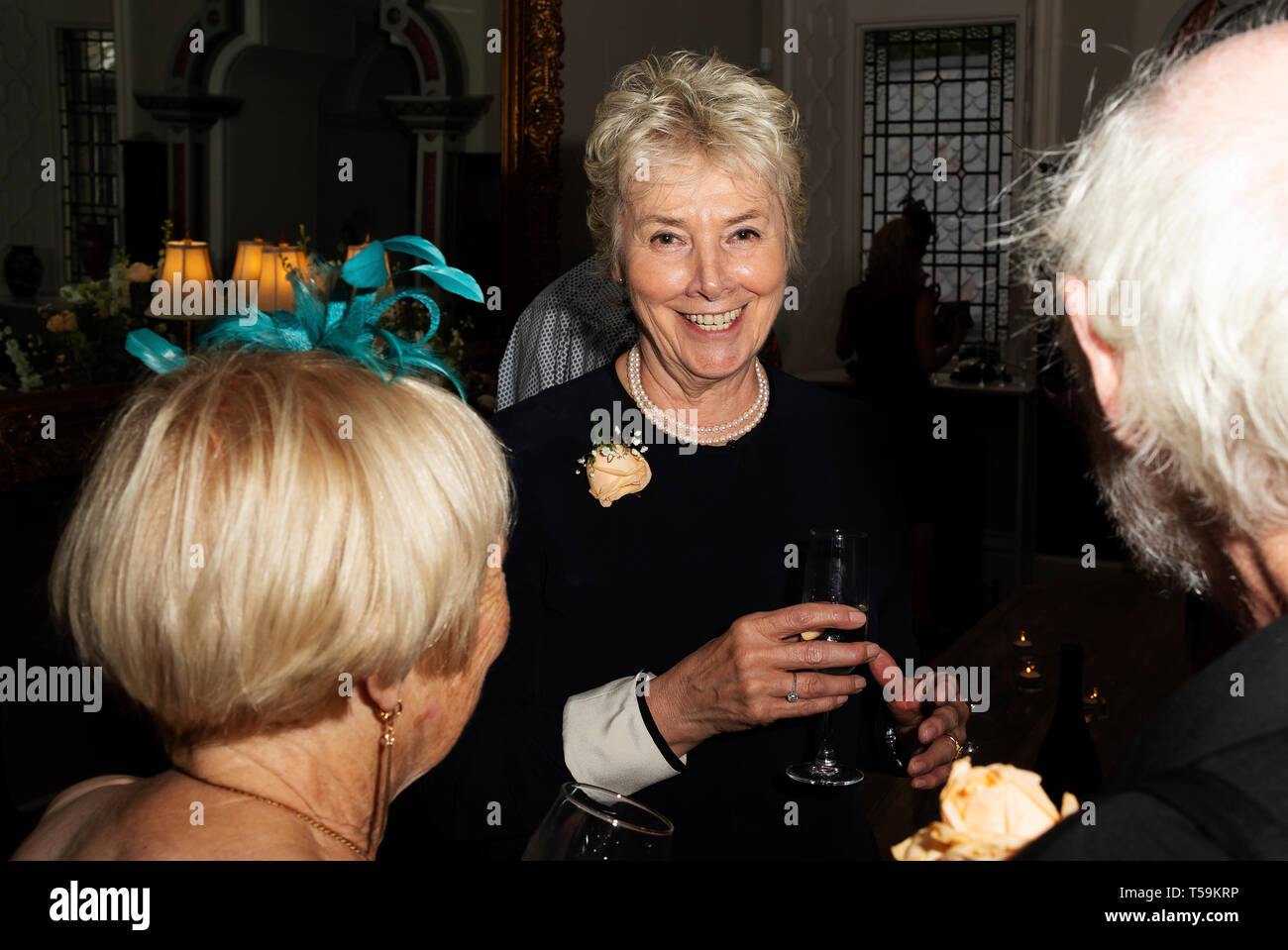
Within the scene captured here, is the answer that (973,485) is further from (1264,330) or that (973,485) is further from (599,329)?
(1264,330)

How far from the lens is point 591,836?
102 centimetres

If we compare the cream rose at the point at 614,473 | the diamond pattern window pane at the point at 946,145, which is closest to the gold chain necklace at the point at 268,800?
the cream rose at the point at 614,473

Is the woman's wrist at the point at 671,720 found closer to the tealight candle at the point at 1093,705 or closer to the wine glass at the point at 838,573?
the wine glass at the point at 838,573

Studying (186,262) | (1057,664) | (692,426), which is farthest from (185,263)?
(1057,664)

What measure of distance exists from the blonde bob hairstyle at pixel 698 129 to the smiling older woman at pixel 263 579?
754mm

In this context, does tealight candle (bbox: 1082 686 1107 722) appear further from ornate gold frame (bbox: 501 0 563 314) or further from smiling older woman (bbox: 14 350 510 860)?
ornate gold frame (bbox: 501 0 563 314)

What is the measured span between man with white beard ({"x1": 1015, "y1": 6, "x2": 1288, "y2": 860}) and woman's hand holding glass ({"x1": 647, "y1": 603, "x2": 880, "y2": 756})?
0.55 metres

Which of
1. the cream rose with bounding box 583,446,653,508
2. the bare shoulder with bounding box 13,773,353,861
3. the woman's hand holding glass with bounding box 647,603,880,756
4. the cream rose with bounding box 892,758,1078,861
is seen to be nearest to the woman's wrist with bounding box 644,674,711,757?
the woman's hand holding glass with bounding box 647,603,880,756

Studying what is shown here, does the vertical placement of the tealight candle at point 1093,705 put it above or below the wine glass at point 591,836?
below

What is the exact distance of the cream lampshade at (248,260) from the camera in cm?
346

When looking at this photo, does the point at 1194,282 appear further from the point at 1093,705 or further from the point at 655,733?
the point at 1093,705

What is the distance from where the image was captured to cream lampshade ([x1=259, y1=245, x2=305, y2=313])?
350cm

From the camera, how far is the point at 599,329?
275 cm

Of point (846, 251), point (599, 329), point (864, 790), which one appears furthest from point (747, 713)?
point (846, 251)
